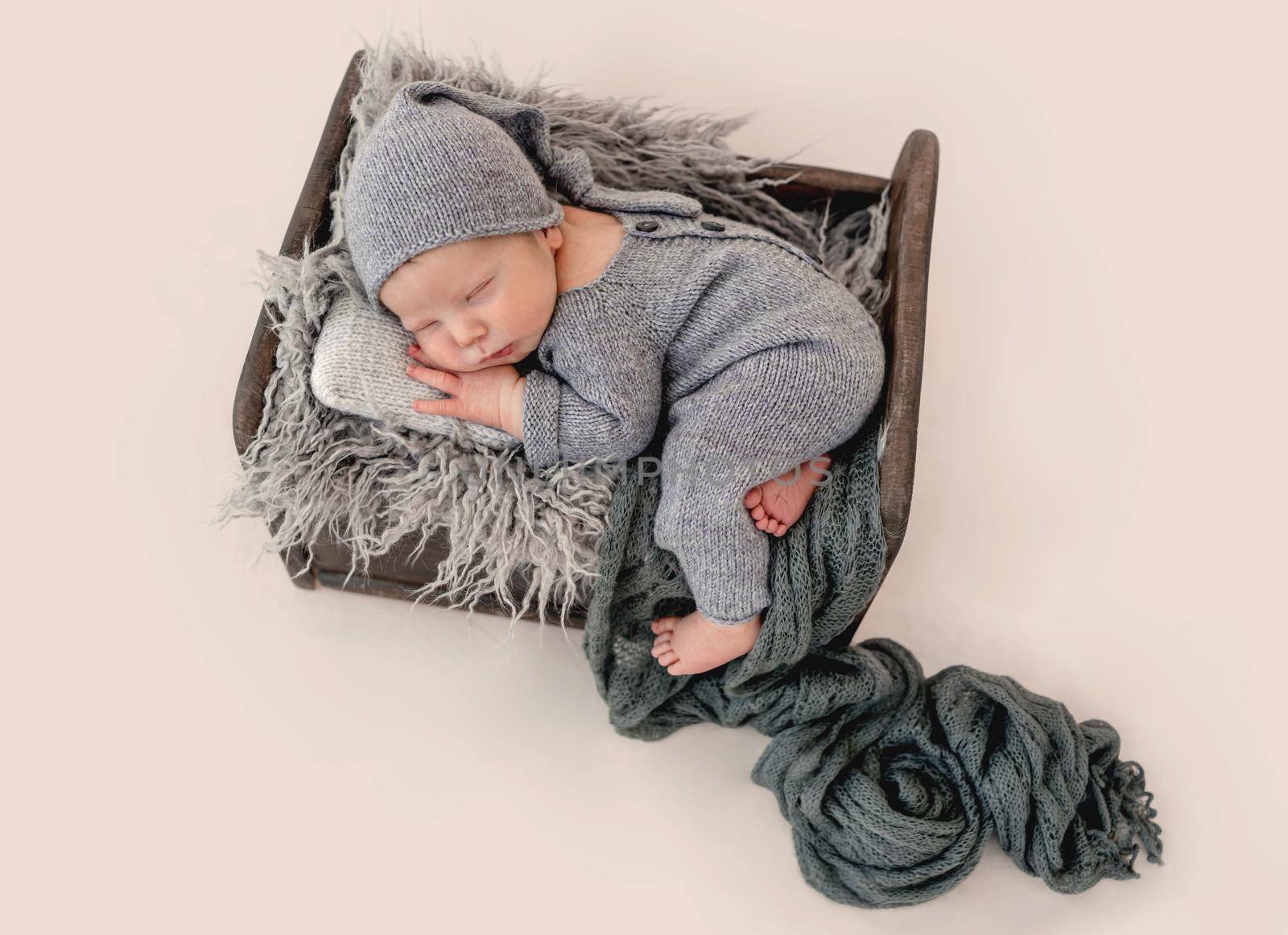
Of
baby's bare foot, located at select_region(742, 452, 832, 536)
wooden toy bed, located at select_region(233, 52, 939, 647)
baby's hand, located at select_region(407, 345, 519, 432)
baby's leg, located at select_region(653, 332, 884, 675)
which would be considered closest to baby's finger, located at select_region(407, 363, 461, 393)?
baby's hand, located at select_region(407, 345, 519, 432)

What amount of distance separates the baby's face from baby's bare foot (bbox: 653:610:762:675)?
39 cm

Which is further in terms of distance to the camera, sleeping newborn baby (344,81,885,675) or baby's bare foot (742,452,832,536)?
baby's bare foot (742,452,832,536)

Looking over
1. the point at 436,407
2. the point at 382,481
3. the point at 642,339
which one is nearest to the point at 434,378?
the point at 436,407

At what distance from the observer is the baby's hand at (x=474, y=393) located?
3.91ft

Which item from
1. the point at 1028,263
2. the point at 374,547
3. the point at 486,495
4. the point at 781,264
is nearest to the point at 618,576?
the point at 486,495

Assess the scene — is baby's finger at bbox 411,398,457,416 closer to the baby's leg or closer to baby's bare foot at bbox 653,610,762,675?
the baby's leg

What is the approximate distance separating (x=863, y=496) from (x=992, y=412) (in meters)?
0.53

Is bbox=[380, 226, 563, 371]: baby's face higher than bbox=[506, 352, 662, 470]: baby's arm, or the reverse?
bbox=[380, 226, 563, 371]: baby's face

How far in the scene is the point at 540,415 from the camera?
1.19 meters

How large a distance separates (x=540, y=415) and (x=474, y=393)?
0.08 meters

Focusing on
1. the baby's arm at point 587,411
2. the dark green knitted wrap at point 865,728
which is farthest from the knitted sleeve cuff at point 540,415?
the dark green knitted wrap at point 865,728


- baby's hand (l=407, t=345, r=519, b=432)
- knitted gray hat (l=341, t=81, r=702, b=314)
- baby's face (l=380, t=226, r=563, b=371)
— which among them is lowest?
baby's hand (l=407, t=345, r=519, b=432)

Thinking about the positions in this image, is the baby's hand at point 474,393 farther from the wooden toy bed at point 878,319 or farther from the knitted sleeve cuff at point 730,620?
the knitted sleeve cuff at point 730,620

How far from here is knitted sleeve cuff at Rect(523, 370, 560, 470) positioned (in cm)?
119
